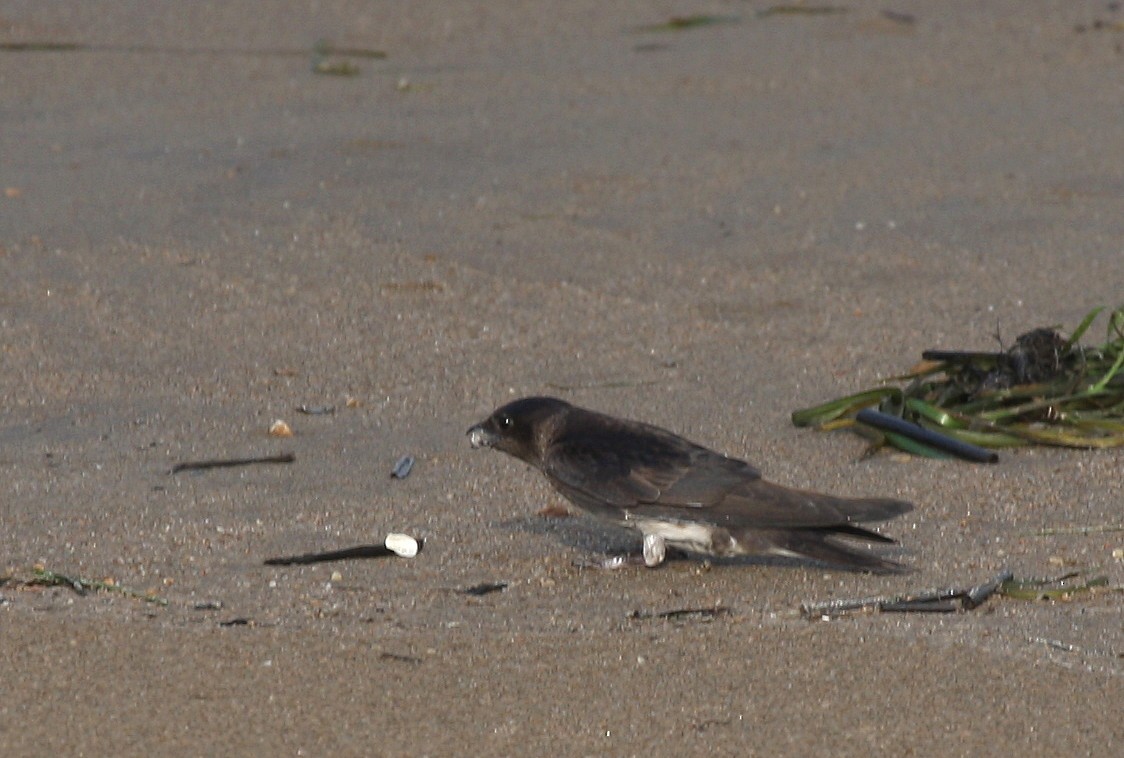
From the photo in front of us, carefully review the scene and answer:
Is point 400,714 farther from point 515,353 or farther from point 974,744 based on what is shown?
point 515,353

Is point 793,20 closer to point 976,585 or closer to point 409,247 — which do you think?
point 409,247

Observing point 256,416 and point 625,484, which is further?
point 256,416

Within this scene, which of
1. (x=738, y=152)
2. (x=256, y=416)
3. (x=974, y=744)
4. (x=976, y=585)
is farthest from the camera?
(x=738, y=152)

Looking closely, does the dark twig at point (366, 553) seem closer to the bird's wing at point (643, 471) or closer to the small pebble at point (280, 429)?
the bird's wing at point (643, 471)

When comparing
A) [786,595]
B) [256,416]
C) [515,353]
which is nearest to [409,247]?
[515,353]

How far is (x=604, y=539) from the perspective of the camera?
521 centimetres

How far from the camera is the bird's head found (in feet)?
16.6

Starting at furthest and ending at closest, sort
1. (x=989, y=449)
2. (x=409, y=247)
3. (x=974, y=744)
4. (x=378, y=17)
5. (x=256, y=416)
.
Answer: (x=378, y=17)
(x=409, y=247)
(x=256, y=416)
(x=989, y=449)
(x=974, y=744)

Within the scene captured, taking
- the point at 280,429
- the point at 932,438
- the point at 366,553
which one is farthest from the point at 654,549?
the point at 280,429

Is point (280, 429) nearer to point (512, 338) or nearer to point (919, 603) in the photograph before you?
point (512, 338)

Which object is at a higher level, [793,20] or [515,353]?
[793,20]

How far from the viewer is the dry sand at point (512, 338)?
12.8 ft

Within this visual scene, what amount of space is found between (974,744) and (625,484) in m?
1.30

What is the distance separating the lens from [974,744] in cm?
369
